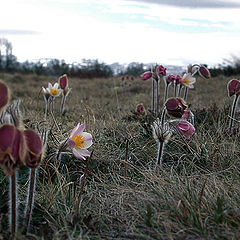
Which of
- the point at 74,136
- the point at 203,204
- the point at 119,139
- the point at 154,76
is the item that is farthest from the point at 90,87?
the point at 203,204

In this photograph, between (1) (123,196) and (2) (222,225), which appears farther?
(1) (123,196)

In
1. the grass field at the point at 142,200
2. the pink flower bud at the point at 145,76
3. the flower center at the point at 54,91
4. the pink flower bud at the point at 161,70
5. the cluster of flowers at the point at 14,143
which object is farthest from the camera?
the flower center at the point at 54,91

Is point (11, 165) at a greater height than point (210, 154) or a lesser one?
greater

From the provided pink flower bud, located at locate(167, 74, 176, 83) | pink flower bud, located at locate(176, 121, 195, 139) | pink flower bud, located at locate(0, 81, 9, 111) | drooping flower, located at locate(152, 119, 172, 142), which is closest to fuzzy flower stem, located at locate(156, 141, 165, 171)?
drooping flower, located at locate(152, 119, 172, 142)

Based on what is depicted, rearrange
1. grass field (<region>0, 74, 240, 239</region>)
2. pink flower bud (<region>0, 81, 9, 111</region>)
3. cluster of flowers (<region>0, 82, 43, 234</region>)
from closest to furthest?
cluster of flowers (<region>0, 82, 43, 234</region>), pink flower bud (<region>0, 81, 9, 111</region>), grass field (<region>0, 74, 240, 239</region>)

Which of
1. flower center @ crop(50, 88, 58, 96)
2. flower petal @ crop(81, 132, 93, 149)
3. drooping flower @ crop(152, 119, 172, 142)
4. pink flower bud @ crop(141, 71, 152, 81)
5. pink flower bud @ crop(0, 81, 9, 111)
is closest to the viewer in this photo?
pink flower bud @ crop(0, 81, 9, 111)

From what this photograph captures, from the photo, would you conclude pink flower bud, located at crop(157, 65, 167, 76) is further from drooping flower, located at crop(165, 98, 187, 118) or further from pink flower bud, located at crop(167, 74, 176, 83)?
drooping flower, located at crop(165, 98, 187, 118)

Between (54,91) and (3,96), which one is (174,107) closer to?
(3,96)

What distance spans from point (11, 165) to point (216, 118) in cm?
255

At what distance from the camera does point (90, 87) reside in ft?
30.6

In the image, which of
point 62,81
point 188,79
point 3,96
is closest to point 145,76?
point 188,79

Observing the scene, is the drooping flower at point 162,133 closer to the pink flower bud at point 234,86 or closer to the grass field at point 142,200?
the grass field at point 142,200

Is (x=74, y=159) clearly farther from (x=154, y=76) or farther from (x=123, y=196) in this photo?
(x=154, y=76)

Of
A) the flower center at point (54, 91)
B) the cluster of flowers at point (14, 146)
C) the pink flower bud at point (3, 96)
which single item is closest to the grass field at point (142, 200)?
the cluster of flowers at point (14, 146)
